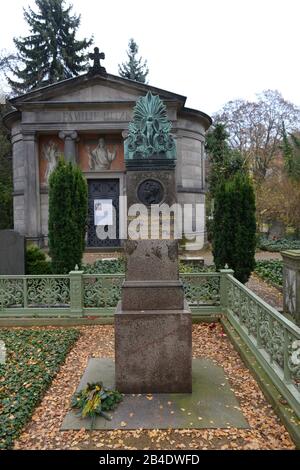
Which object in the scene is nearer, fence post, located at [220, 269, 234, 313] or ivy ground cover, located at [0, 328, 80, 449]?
ivy ground cover, located at [0, 328, 80, 449]

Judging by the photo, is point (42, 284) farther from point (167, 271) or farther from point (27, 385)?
point (167, 271)

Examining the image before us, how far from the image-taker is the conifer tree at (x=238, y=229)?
9359mm

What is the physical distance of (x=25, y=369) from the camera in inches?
214

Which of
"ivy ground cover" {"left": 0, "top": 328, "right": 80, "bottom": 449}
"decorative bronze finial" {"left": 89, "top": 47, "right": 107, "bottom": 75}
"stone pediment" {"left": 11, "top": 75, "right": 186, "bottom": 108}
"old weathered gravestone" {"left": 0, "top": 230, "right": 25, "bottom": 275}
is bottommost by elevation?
"ivy ground cover" {"left": 0, "top": 328, "right": 80, "bottom": 449}

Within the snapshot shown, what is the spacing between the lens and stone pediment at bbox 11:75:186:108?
17.3m

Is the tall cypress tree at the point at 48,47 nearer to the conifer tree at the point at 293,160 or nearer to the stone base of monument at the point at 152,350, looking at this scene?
the conifer tree at the point at 293,160

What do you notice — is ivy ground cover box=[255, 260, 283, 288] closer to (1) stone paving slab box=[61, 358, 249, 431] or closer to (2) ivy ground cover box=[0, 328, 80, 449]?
(1) stone paving slab box=[61, 358, 249, 431]

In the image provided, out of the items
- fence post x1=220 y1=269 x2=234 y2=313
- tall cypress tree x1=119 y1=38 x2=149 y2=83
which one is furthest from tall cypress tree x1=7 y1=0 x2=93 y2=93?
fence post x1=220 y1=269 x2=234 y2=313

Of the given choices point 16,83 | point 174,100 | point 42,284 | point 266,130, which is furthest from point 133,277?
point 266,130

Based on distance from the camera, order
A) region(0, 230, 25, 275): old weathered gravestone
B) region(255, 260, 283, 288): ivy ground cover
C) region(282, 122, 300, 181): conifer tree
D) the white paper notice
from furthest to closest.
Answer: region(282, 122, 300, 181): conifer tree → the white paper notice → region(255, 260, 283, 288): ivy ground cover → region(0, 230, 25, 275): old weathered gravestone

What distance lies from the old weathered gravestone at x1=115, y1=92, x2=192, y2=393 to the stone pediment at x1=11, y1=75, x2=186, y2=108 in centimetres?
1319

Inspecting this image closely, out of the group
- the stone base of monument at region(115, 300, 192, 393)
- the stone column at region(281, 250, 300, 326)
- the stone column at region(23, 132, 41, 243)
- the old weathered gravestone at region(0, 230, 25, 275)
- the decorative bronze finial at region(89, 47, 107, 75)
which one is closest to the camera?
the stone base of monument at region(115, 300, 192, 393)

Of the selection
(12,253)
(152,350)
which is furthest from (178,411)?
(12,253)

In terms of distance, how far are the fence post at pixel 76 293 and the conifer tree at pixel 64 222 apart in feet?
6.58
